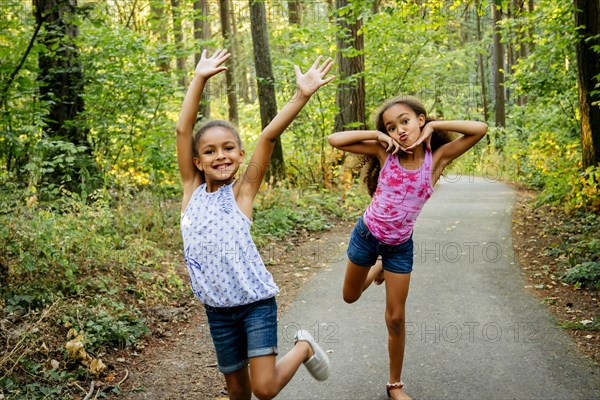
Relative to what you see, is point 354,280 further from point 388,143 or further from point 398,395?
point 388,143

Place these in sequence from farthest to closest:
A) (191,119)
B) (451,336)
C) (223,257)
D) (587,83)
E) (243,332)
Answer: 1. (587,83)
2. (451,336)
3. (191,119)
4. (243,332)
5. (223,257)

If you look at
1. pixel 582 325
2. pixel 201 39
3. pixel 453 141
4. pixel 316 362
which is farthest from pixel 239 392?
pixel 201 39

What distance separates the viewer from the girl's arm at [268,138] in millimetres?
3219

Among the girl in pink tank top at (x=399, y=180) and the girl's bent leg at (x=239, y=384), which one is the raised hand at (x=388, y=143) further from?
the girl's bent leg at (x=239, y=384)

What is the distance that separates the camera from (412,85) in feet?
54.3

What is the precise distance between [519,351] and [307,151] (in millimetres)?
9442

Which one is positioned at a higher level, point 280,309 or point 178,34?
point 178,34

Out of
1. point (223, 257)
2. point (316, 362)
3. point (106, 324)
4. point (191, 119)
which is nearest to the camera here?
point (223, 257)

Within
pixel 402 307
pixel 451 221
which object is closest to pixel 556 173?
pixel 451 221

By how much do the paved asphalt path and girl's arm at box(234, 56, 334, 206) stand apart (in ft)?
6.00

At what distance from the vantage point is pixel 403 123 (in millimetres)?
3865

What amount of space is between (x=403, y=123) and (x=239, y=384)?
213cm

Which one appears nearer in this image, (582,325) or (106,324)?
(106,324)

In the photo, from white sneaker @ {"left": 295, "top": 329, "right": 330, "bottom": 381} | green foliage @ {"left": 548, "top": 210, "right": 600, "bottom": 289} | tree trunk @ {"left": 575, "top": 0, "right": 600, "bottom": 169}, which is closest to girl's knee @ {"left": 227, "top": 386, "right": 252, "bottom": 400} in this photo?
white sneaker @ {"left": 295, "top": 329, "right": 330, "bottom": 381}
